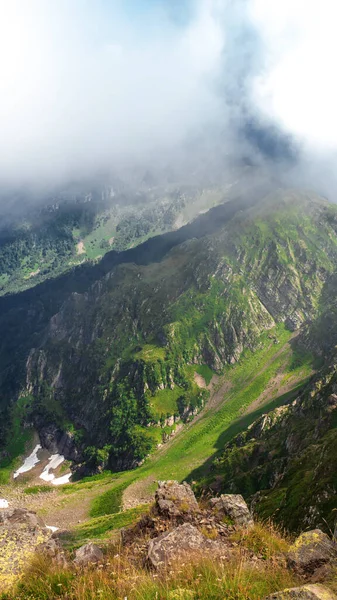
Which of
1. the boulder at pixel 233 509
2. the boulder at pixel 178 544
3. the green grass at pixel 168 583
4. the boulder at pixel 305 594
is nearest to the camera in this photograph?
the boulder at pixel 305 594

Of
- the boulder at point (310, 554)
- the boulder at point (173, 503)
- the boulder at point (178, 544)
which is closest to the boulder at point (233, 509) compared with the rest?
the boulder at point (173, 503)

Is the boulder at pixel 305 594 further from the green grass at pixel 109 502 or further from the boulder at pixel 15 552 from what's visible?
the green grass at pixel 109 502

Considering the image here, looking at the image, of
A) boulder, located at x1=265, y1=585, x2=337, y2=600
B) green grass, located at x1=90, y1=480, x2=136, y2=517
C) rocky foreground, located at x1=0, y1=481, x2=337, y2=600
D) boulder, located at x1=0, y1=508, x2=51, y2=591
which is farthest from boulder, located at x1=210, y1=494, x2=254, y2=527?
green grass, located at x1=90, y1=480, x2=136, y2=517

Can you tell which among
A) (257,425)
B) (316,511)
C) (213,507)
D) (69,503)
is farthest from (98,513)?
(213,507)

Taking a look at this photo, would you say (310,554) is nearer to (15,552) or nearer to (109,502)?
(15,552)

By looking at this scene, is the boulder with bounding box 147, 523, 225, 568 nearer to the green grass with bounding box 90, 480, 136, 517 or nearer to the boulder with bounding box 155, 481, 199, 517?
the boulder with bounding box 155, 481, 199, 517

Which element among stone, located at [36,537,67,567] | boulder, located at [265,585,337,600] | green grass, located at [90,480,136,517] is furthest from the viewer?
green grass, located at [90,480,136,517]

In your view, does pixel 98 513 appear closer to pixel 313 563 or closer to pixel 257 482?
pixel 257 482

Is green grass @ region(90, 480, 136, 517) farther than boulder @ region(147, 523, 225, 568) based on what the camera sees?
Yes
